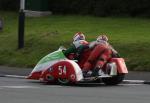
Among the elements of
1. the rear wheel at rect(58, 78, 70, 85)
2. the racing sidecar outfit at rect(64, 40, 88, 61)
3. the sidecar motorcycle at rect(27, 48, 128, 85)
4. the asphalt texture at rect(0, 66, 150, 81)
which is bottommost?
the asphalt texture at rect(0, 66, 150, 81)

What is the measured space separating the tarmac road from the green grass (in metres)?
5.10

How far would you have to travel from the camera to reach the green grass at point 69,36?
2647cm

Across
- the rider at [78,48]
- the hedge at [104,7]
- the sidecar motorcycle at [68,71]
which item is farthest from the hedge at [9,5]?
the sidecar motorcycle at [68,71]

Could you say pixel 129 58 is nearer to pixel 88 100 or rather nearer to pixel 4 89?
pixel 4 89

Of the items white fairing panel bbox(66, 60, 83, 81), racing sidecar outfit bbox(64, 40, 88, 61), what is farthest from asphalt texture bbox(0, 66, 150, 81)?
white fairing panel bbox(66, 60, 83, 81)

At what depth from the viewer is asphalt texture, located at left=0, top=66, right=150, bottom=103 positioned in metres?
15.6

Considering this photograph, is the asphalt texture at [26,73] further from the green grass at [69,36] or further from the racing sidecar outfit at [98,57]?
the racing sidecar outfit at [98,57]

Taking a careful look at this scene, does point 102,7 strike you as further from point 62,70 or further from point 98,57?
point 62,70

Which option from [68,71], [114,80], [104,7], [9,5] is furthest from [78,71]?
[9,5]

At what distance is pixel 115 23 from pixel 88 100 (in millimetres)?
20180

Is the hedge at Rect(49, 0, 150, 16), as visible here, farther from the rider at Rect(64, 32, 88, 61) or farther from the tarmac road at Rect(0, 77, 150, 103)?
the tarmac road at Rect(0, 77, 150, 103)

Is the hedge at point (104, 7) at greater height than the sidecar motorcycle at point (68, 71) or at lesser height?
greater

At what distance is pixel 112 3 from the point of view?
38.8 meters

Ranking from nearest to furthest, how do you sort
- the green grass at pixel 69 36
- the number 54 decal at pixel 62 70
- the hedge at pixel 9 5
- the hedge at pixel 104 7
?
the number 54 decal at pixel 62 70 < the green grass at pixel 69 36 < the hedge at pixel 104 7 < the hedge at pixel 9 5
